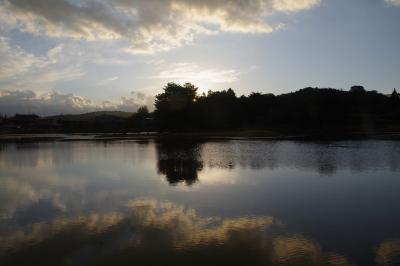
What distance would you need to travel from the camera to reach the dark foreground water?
9.66 meters

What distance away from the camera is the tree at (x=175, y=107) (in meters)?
108

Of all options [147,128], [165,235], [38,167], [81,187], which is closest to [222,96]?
[147,128]

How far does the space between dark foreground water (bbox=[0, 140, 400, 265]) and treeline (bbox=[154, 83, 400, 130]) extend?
70369 mm

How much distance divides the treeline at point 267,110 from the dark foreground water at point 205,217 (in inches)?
2770

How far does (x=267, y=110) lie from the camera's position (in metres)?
106

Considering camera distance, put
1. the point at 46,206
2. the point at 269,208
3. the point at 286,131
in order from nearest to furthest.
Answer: the point at 269,208
the point at 46,206
the point at 286,131

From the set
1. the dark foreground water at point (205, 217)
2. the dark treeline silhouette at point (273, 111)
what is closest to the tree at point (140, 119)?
the dark treeline silhouette at point (273, 111)

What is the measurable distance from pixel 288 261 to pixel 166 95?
10679 centimetres

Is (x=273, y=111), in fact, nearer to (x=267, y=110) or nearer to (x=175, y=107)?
(x=267, y=110)

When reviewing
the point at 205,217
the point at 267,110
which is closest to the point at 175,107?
the point at 267,110

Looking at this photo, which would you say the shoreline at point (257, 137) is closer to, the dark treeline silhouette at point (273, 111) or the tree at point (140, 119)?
the dark treeline silhouette at point (273, 111)

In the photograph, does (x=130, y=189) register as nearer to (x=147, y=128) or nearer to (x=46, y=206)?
(x=46, y=206)

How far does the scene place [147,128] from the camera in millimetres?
136875

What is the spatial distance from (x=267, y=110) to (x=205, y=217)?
94.7 m
